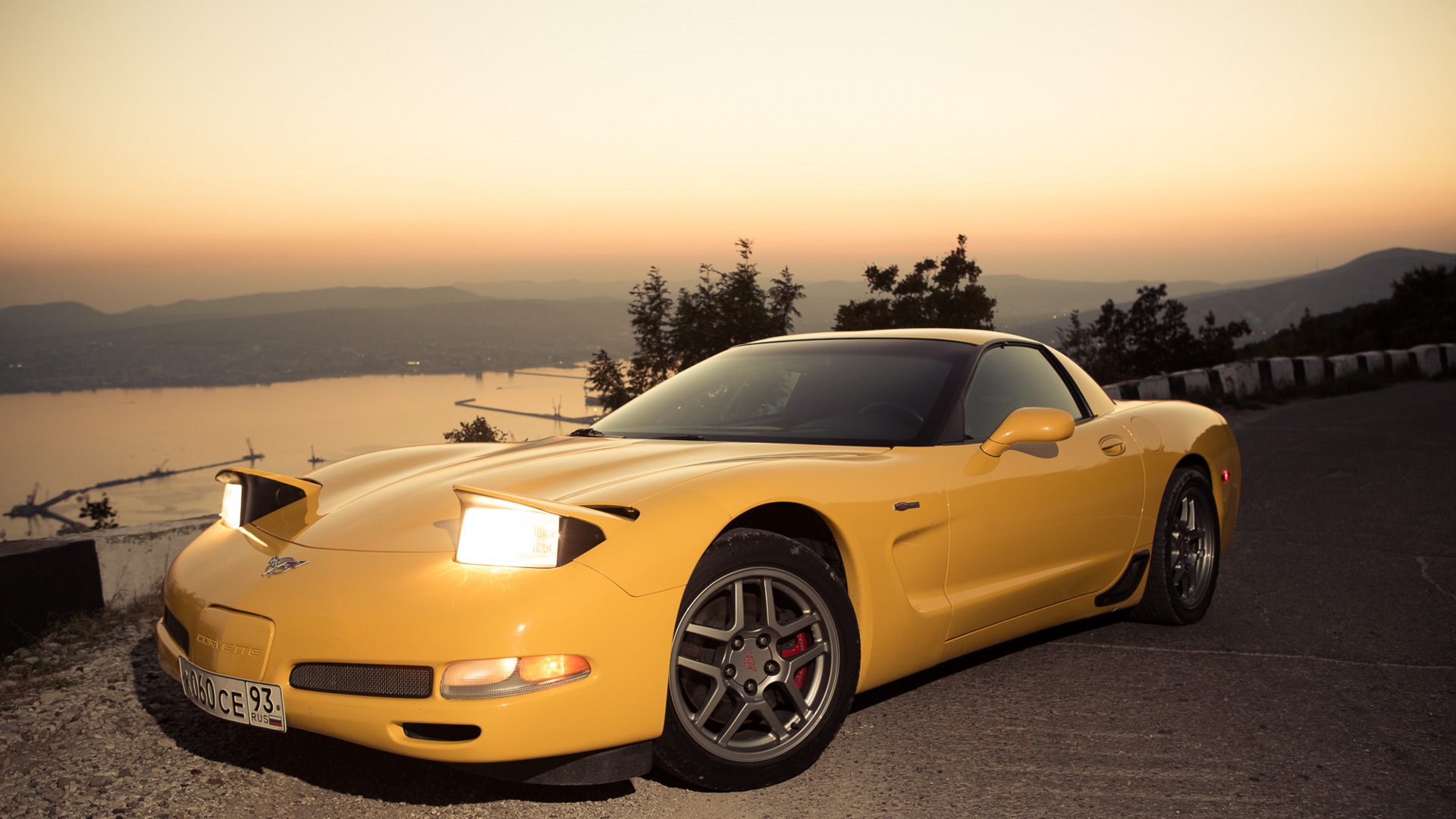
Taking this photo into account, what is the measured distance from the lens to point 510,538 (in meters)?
2.37

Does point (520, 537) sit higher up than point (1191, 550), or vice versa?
point (520, 537)

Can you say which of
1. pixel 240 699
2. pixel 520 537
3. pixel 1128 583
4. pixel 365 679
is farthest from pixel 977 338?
pixel 240 699

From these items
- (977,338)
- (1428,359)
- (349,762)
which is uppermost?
(977,338)

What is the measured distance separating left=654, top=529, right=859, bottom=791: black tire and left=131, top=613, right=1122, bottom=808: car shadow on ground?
0.23 metres

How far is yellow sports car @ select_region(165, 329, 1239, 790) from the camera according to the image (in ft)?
7.47

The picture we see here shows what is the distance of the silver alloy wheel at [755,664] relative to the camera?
2.60 meters

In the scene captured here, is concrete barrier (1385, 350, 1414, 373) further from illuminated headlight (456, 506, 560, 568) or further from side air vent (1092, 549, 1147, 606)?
illuminated headlight (456, 506, 560, 568)

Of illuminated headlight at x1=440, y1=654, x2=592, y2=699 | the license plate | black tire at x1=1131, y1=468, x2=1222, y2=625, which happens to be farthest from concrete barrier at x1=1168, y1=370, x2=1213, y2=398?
the license plate

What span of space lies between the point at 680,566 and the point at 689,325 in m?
26.9

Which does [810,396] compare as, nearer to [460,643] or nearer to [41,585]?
[460,643]

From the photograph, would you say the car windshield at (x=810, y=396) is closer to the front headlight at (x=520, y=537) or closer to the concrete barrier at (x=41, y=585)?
the front headlight at (x=520, y=537)

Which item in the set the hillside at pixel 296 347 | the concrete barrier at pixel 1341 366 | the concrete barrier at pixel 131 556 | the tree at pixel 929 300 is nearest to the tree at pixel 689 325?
the tree at pixel 929 300

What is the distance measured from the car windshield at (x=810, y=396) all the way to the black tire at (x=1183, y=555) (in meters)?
1.28

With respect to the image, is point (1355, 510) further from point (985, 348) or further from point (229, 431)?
point (229, 431)
